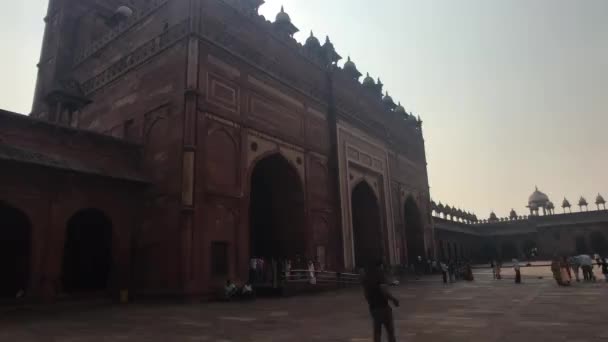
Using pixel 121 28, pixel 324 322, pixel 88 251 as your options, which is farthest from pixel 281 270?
pixel 121 28

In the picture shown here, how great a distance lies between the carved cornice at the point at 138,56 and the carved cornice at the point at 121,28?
1.38m

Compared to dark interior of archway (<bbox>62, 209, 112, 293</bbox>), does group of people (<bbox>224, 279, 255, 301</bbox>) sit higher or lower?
lower

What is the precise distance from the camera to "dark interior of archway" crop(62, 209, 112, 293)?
14.4m

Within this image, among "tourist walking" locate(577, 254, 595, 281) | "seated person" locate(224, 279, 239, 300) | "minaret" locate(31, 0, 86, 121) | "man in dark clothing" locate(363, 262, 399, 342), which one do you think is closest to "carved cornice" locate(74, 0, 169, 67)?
"minaret" locate(31, 0, 86, 121)

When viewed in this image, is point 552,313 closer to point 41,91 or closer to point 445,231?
point 41,91

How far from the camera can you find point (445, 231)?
45.8 metres

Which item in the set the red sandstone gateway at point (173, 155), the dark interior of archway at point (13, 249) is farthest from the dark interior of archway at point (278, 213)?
the dark interior of archway at point (13, 249)

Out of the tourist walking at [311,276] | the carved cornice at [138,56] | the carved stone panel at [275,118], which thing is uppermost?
the carved cornice at [138,56]

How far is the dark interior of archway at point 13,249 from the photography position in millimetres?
12891

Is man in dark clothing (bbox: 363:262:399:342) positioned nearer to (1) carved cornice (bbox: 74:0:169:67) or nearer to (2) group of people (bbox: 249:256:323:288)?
(2) group of people (bbox: 249:256:323:288)

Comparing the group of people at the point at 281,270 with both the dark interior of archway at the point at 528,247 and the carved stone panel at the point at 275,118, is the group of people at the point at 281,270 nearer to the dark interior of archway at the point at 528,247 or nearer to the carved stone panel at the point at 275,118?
the carved stone panel at the point at 275,118

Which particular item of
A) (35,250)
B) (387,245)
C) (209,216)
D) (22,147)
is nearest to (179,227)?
(209,216)

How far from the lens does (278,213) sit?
19766 mm

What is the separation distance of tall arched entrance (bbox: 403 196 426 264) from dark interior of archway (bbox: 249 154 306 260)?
1592 centimetres
